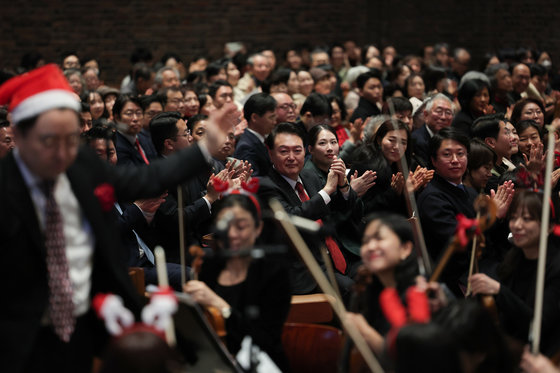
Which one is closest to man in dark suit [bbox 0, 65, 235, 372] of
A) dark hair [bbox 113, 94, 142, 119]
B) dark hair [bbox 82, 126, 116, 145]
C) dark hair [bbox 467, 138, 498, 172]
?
dark hair [bbox 82, 126, 116, 145]

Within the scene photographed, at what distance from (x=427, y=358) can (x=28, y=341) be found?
997 millimetres

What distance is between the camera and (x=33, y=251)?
6.88 ft

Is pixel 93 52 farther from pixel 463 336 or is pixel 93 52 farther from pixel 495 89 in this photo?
pixel 463 336

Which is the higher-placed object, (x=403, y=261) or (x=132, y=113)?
(x=132, y=113)

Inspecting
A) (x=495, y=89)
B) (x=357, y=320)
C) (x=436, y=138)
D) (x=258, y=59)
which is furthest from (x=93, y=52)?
(x=357, y=320)

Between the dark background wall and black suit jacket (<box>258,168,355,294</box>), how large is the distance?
777 centimetres

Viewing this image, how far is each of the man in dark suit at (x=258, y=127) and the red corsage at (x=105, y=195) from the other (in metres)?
3.07

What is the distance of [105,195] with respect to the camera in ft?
7.30

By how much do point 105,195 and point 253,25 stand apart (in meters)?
10.1

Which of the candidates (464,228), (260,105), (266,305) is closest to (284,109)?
(260,105)

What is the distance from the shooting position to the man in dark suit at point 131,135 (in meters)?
5.34

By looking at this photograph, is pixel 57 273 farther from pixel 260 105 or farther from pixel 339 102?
pixel 339 102

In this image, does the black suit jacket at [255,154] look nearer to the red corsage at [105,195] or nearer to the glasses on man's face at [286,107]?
the glasses on man's face at [286,107]

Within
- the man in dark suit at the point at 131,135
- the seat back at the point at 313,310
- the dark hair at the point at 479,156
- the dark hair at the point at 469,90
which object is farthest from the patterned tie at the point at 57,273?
the dark hair at the point at 469,90
